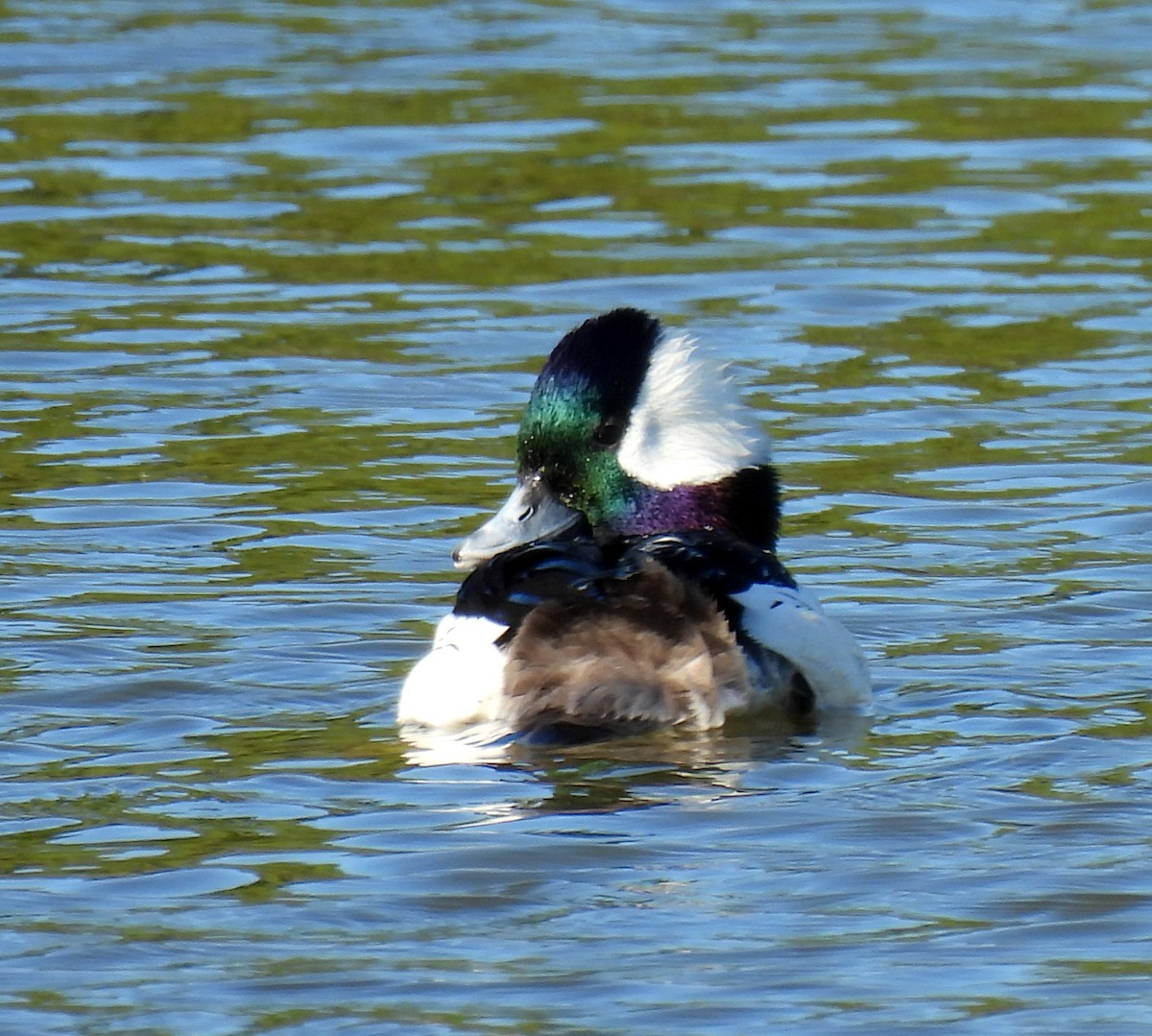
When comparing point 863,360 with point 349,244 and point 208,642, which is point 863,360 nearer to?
point 349,244

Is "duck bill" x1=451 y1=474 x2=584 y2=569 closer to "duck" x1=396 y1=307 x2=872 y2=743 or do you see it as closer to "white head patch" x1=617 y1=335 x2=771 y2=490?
"duck" x1=396 y1=307 x2=872 y2=743

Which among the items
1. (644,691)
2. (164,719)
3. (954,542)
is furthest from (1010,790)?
(954,542)

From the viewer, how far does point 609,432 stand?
26.1ft

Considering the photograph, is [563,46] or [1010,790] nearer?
[1010,790]

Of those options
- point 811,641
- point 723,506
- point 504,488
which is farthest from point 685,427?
point 504,488

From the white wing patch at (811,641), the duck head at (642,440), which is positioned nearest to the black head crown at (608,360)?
the duck head at (642,440)

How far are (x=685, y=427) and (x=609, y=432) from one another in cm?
22

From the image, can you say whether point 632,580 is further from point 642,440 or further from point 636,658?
point 642,440

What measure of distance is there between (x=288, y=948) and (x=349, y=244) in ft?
29.0

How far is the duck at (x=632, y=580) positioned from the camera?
695 centimetres

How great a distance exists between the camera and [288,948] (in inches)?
217

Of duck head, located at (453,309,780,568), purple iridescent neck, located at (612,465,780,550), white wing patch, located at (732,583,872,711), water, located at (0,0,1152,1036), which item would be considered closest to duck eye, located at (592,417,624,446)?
duck head, located at (453,309,780,568)

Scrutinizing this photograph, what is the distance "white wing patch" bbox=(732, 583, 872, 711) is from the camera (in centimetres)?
713

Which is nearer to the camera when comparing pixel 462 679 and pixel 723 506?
pixel 462 679
